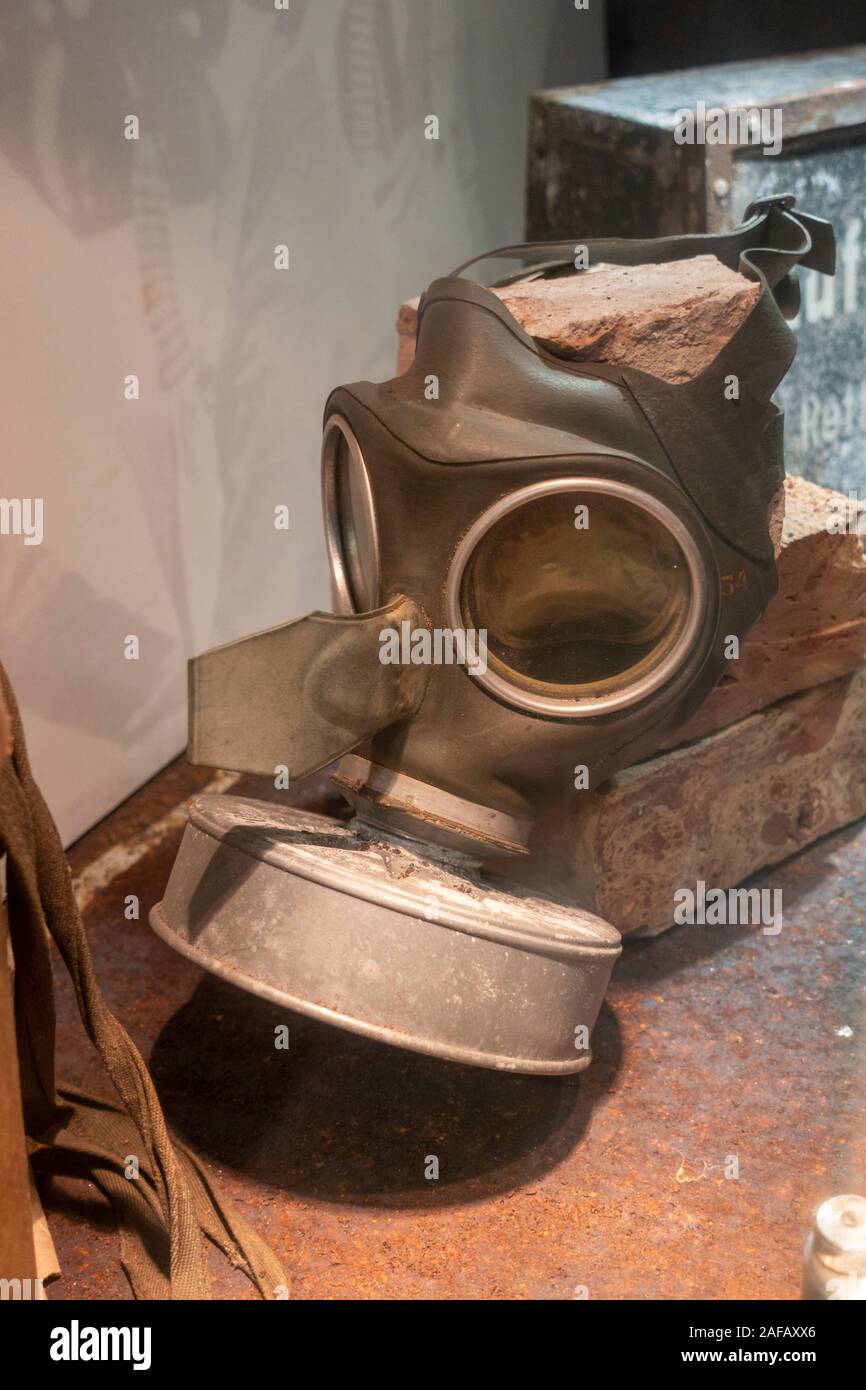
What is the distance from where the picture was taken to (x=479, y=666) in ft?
4.77

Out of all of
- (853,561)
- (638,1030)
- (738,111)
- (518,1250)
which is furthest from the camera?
(738,111)

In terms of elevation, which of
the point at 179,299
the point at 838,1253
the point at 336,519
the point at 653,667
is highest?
the point at 179,299

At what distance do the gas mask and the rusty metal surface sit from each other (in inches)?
5.8

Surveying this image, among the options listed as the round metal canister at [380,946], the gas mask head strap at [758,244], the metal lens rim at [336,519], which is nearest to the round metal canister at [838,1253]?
the round metal canister at [380,946]

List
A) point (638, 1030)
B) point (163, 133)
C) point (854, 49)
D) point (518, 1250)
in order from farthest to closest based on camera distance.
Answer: point (854, 49)
point (163, 133)
point (638, 1030)
point (518, 1250)

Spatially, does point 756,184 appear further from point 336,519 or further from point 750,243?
point 336,519

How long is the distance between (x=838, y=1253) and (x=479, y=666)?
635 millimetres

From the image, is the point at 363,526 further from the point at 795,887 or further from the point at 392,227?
the point at 392,227

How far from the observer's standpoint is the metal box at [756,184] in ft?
7.52

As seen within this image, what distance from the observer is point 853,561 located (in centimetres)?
183

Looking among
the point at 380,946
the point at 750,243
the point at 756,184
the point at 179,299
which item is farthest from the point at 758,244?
the point at 380,946

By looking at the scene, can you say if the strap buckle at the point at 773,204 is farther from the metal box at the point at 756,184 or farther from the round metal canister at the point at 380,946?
the round metal canister at the point at 380,946

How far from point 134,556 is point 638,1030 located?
1019 mm
